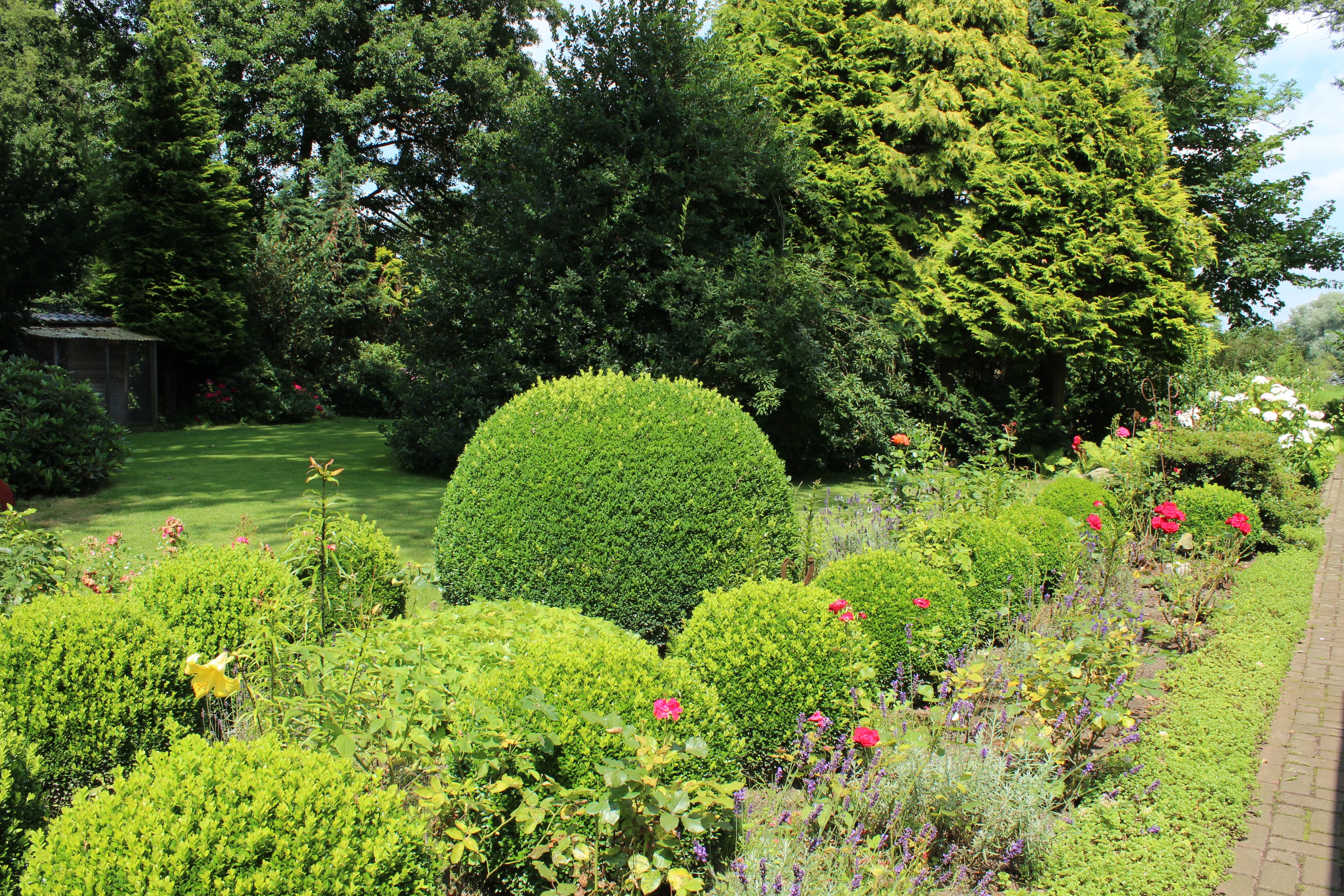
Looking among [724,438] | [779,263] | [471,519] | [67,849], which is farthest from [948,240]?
[67,849]

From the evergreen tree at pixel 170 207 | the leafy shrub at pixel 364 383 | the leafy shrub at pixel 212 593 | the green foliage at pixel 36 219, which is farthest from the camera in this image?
the leafy shrub at pixel 364 383

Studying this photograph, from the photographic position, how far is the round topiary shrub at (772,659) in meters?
3.29

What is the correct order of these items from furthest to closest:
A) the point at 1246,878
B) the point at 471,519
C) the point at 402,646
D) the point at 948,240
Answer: the point at 948,240, the point at 471,519, the point at 402,646, the point at 1246,878

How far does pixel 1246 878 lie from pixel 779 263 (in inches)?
397

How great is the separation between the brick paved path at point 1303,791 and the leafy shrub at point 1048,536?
4.53ft

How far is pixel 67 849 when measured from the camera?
69.2 inches

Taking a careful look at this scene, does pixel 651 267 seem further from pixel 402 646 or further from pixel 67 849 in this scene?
pixel 67 849

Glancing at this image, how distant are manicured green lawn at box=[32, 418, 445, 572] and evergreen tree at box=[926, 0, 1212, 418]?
9004mm

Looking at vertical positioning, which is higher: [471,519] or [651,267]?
[651,267]

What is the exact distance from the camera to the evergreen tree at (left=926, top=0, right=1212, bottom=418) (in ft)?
41.4

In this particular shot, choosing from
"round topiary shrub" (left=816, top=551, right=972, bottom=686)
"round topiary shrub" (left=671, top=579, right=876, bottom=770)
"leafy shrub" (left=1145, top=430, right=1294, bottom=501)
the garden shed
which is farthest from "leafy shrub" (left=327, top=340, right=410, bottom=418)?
"round topiary shrub" (left=671, top=579, right=876, bottom=770)

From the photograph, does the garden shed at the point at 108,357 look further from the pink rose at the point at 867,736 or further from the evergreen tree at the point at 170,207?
the pink rose at the point at 867,736

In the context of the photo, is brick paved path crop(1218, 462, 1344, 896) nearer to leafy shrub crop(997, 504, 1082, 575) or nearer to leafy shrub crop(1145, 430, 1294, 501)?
leafy shrub crop(997, 504, 1082, 575)

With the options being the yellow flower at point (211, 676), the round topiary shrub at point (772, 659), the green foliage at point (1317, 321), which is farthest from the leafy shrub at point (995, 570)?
the green foliage at point (1317, 321)
